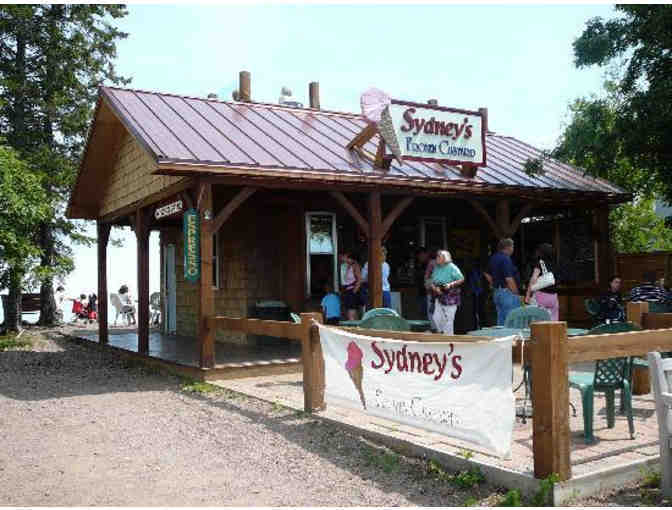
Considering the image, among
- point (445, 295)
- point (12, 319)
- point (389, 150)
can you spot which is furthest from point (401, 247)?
point (12, 319)

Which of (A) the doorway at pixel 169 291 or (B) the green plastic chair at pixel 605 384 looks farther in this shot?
(A) the doorway at pixel 169 291

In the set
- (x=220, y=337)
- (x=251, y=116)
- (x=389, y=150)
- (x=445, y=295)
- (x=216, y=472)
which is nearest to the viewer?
(x=216, y=472)

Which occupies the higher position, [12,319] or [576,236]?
[576,236]

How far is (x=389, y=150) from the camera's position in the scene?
39.2ft

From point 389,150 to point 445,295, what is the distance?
3.65 metres

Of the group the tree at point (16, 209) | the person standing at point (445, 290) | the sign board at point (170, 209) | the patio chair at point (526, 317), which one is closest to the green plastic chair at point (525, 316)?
the patio chair at point (526, 317)

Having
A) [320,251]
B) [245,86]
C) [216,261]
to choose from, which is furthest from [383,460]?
[245,86]

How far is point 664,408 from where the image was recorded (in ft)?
14.6

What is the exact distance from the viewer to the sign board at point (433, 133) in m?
11.5

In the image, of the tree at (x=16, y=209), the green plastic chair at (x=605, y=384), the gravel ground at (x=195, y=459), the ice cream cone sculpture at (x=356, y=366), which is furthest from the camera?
the tree at (x=16, y=209)

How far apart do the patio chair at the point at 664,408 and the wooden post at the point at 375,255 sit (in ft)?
21.4

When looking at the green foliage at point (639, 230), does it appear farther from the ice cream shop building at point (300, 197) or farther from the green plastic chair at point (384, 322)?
the green plastic chair at point (384, 322)

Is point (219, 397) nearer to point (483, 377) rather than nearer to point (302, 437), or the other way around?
point (302, 437)

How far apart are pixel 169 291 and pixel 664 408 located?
541 inches
